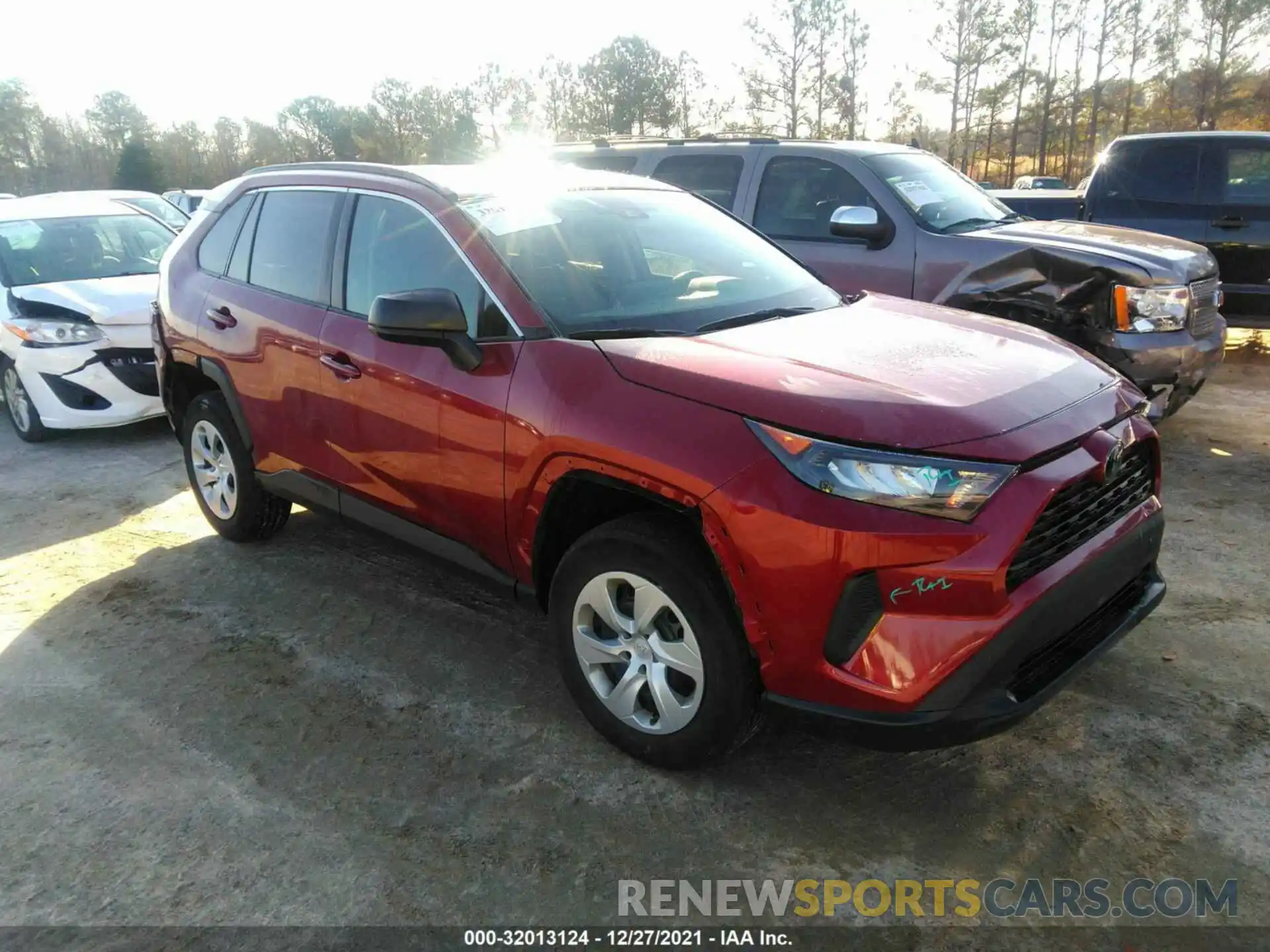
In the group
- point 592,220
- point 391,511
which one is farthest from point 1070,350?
point 391,511

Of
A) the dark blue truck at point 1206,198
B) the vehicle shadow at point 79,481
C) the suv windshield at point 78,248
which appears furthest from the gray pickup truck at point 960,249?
the suv windshield at point 78,248

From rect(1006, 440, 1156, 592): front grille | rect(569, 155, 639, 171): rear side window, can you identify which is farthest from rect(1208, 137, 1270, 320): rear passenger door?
rect(1006, 440, 1156, 592): front grille

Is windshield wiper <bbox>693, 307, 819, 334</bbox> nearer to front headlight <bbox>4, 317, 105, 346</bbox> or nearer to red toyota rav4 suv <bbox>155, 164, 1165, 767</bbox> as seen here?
red toyota rav4 suv <bbox>155, 164, 1165, 767</bbox>

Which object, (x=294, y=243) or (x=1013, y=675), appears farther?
(x=294, y=243)

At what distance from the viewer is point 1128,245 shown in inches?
222

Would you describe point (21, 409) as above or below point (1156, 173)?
below

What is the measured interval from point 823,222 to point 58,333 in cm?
537

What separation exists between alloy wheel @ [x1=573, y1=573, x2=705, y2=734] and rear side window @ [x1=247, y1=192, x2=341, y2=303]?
187 centimetres

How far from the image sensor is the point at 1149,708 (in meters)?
3.18

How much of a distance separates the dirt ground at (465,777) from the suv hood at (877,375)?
2.85 ft

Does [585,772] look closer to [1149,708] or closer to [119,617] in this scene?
[1149,708]

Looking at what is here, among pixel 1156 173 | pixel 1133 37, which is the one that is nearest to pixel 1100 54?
pixel 1133 37

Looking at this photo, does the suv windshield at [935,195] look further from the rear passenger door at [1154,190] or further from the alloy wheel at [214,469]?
the alloy wheel at [214,469]

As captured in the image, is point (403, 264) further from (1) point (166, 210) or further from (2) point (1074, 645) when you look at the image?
(1) point (166, 210)
